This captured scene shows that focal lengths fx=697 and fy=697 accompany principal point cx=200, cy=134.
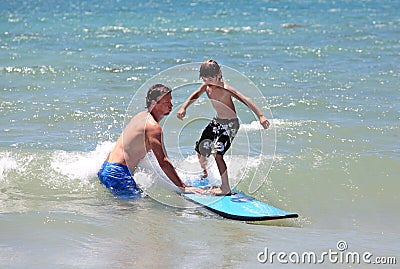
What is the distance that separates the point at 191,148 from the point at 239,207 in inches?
86.9

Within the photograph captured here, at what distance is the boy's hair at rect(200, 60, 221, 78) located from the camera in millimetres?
6180

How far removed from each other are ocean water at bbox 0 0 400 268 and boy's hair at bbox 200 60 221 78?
0.90 meters

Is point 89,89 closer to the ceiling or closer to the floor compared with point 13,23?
closer to the floor

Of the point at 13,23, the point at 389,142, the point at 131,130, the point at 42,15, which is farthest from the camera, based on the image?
the point at 42,15

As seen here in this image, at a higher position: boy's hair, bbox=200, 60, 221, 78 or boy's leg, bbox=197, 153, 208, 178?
boy's hair, bbox=200, 60, 221, 78

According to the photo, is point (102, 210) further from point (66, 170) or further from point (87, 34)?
point (87, 34)

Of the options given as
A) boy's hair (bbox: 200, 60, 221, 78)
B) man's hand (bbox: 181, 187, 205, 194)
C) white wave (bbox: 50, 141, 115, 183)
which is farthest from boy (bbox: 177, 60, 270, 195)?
white wave (bbox: 50, 141, 115, 183)

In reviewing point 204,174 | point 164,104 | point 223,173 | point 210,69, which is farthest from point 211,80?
point 204,174

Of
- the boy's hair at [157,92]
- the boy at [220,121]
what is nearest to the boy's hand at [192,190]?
the boy at [220,121]

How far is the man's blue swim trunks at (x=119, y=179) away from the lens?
20.2 ft

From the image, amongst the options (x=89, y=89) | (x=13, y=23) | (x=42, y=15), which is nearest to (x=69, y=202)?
(x=89, y=89)

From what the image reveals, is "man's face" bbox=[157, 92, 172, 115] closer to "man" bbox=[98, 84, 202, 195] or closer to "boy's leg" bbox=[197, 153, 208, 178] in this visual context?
"man" bbox=[98, 84, 202, 195]

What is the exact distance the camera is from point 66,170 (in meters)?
7.16

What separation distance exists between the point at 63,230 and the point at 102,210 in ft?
2.24
